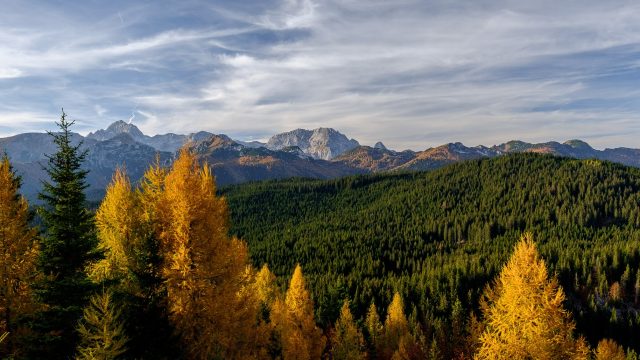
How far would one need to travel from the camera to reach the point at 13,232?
77.9ft

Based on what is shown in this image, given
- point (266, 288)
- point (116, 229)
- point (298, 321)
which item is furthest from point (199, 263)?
point (266, 288)

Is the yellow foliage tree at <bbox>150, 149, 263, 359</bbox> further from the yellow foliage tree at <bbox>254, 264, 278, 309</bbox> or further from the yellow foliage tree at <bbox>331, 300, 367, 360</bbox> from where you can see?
the yellow foliage tree at <bbox>254, 264, 278, 309</bbox>

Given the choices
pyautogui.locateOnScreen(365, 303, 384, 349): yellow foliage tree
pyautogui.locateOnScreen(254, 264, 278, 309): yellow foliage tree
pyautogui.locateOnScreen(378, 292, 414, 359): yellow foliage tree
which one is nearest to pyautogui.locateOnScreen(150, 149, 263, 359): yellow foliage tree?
pyautogui.locateOnScreen(254, 264, 278, 309): yellow foliage tree

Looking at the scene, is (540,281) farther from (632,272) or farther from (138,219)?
(632,272)

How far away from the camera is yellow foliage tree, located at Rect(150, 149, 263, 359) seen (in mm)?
21831

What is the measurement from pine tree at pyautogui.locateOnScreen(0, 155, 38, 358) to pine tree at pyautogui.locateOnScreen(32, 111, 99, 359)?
2.57 ft

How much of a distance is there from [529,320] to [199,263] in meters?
18.5

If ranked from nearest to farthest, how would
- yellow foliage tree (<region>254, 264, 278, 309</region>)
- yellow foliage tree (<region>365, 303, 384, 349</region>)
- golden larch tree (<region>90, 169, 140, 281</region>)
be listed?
golden larch tree (<region>90, 169, 140, 281</region>) < yellow foliage tree (<region>254, 264, 278, 309</region>) < yellow foliage tree (<region>365, 303, 384, 349</region>)

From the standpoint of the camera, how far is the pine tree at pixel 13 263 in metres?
23.3

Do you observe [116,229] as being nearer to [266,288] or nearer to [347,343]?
[347,343]

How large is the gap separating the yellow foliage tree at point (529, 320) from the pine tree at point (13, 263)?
2700cm

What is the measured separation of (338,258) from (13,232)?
179m

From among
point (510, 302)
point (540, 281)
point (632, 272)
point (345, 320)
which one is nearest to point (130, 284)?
point (510, 302)

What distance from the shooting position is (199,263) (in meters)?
22.3
